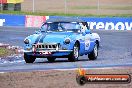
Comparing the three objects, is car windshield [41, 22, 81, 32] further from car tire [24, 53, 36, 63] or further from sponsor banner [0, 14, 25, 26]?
sponsor banner [0, 14, 25, 26]

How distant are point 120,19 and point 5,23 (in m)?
8.79

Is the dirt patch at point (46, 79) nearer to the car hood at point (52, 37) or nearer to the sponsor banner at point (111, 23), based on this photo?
the car hood at point (52, 37)

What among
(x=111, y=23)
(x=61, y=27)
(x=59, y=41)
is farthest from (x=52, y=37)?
(x=111, y=23)

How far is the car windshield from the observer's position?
1878cm

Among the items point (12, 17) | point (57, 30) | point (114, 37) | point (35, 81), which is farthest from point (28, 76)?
point (12, 17)

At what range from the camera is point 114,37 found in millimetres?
34031

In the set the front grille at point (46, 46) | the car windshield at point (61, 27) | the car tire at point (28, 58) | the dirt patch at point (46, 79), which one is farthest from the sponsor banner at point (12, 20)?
the dirt patch at point (46, 79)

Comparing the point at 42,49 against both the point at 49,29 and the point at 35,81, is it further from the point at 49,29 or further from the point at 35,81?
the point at 35,81

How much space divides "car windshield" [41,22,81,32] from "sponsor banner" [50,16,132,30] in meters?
21.5

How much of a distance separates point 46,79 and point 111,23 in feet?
95.1

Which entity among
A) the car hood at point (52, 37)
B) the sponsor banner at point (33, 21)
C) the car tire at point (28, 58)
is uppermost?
the car hood at point (52, 37)

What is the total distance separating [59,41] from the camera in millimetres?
17500

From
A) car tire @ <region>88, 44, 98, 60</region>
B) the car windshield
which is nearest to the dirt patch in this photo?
the car windshield

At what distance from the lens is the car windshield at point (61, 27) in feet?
61.6
